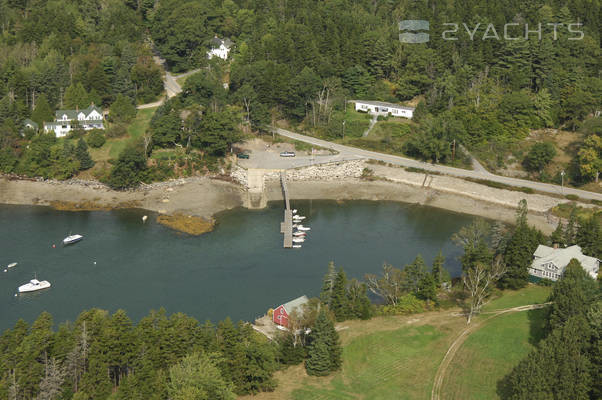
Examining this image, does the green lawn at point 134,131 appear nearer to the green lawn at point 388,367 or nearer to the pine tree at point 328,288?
the pine tree at point 328,288

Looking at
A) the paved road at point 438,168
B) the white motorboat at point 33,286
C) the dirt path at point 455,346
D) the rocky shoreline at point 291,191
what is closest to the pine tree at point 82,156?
the rocky shoreline at point 291,191

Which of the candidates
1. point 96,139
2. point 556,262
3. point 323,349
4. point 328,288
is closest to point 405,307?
point 328,288

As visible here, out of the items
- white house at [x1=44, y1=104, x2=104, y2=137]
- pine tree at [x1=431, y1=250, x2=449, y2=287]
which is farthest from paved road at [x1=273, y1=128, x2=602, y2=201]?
pine tree at [x1=431, y1=250, x2=449, y2=287]

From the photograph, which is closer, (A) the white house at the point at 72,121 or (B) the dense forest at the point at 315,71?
(B) the dense forest at the point at 315,71

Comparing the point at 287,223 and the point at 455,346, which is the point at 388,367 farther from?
the point at 287,223

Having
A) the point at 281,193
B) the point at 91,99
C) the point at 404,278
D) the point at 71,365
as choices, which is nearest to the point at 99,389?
the point at 71,365

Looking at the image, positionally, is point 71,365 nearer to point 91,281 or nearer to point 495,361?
point 91,281
